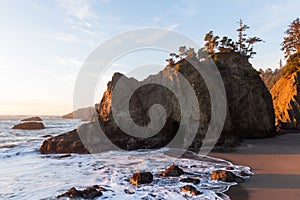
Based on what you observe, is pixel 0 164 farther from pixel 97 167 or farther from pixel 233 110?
pixel 233 110

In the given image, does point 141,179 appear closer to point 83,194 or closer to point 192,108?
point 83,194

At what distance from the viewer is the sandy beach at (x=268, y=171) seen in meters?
6.75

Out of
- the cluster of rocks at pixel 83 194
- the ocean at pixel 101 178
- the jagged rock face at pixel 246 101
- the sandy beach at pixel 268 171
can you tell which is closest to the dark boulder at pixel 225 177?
the ocean at pixel 101 178

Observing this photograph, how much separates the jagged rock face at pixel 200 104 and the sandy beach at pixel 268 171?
3874mm

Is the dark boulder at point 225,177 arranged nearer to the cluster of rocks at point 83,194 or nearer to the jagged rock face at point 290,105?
the cluster of rocks at point 83,194

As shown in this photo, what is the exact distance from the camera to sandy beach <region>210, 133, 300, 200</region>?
22.1ft

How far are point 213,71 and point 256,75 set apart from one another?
5058 mm

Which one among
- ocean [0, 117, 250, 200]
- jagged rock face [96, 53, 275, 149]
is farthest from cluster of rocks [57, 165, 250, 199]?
Result: jagged rock face [96, 53, 275, 149]

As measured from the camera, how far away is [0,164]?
516 inches

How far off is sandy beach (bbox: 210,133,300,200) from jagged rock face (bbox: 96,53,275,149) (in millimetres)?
3874

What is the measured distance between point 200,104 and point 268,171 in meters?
9.28

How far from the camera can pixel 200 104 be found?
1805 cm

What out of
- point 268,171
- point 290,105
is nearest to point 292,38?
point 290,105

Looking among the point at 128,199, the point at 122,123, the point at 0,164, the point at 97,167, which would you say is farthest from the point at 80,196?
the point at 122,123
